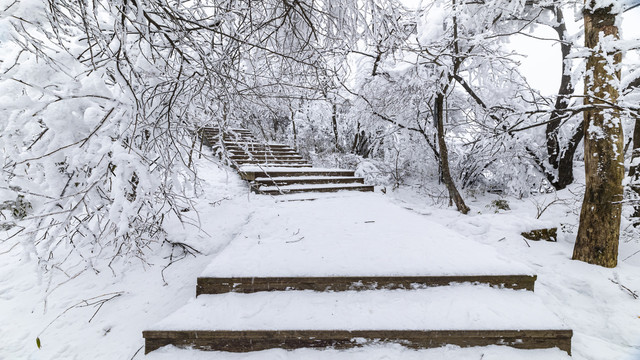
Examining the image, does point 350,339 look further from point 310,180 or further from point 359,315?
point 310,180

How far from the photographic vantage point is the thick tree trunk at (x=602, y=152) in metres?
2.84

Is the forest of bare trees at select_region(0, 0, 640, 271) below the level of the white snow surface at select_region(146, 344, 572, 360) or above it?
above

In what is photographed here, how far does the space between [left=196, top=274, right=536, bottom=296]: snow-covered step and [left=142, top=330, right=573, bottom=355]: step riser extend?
40 cm

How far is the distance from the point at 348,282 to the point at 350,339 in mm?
434

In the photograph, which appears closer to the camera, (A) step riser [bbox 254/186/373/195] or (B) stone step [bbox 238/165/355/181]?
(A) step riser [bbox 254/186/373/195]

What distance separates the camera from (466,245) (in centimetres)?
264

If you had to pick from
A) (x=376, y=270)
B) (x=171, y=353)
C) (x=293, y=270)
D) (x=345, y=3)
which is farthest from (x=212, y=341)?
(x=345, y=3)

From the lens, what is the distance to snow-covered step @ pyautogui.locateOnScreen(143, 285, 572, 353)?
172cm

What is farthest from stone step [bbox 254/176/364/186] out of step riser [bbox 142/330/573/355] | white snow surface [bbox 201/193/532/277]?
step riser [bbox 142/330/573/355]

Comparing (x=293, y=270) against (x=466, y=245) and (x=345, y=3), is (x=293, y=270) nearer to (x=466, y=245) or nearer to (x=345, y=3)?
(x=466, y=245)

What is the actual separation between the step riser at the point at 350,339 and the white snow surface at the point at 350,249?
46 centimetres

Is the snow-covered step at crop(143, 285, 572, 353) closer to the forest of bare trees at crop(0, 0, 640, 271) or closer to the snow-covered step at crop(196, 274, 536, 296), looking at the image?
the snow-covered step at crop(196, 274, 536, 296)

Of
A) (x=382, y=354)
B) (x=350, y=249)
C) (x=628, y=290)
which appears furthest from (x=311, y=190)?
(x=628, y=290)

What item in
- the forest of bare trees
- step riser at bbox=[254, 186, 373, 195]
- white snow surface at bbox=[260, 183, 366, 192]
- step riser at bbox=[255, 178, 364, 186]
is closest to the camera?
the forest of bare trees
